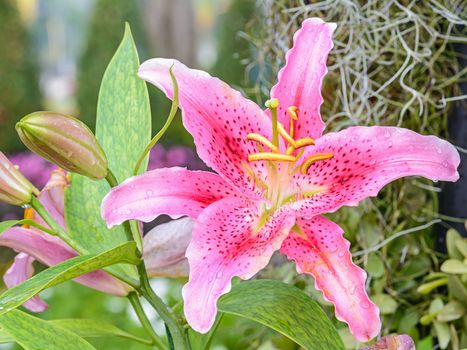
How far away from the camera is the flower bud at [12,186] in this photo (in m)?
0.38

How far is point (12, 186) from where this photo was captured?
382 mm

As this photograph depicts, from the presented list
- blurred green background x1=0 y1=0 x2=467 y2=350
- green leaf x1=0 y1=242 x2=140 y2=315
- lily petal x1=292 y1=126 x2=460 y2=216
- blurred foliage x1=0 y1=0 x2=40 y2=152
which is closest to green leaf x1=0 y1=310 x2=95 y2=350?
green leaf x1=0 y1=242 x2=140 y2=315

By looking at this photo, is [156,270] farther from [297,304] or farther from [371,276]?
[371,276]

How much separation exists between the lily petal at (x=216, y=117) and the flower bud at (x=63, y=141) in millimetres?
42

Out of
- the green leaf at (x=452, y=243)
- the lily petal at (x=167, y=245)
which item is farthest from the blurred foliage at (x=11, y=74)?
the lily petal at (x=167, y=245)

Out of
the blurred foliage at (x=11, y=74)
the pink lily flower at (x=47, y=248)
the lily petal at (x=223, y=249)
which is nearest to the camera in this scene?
the lily petal at (x=223, y=249)

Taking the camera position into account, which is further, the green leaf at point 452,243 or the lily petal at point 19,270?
the green leaf at point 452,243

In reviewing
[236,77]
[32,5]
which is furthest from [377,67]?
[32,5]

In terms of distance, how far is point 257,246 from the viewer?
14.1 inches

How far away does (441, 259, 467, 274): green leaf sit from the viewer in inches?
23.5

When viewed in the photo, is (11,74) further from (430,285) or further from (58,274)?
(58,274)

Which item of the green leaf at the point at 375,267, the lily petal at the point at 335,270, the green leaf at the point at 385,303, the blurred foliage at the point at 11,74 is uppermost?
the lily petal at the point at 335,270

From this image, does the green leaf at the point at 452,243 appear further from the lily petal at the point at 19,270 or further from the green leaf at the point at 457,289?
the lily petal at the point at 19,270

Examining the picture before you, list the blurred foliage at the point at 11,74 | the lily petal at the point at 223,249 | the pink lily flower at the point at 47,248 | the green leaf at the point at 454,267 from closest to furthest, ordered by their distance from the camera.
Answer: the lily petal at the point at 223,249 < the pink lily flower at the point at 47,248 < the green leaf at the point at 454,267 < the blurred foliage at the point at 11,74
